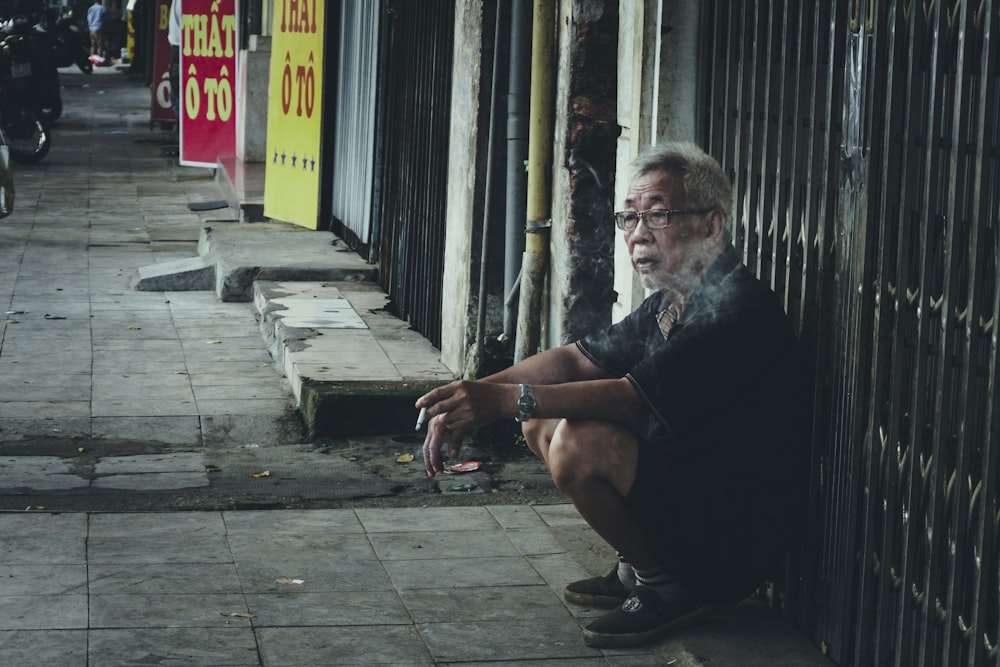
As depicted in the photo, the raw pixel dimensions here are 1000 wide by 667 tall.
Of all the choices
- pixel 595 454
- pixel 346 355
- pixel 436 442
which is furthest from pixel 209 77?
pixel 595 454

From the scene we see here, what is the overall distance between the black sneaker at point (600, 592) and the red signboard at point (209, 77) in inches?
412

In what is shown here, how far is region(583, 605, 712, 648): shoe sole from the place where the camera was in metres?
3.95

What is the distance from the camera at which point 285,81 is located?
1102 centimetres

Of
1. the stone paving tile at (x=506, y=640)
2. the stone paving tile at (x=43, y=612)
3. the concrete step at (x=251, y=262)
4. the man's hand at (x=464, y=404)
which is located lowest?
the stone paving tile at (x=506, y=640)

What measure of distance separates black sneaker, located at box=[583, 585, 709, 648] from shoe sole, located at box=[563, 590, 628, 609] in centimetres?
26

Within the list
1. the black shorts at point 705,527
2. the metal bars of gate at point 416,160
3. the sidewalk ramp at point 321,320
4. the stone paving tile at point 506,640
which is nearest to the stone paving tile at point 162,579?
the stone paving tile at point 506,640

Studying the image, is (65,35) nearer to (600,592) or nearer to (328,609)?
(328,609)

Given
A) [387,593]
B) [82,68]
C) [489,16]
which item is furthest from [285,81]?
[82,68]

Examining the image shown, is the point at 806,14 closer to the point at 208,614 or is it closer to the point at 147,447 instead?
the point at 208,614

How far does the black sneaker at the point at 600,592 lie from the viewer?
14.0ft

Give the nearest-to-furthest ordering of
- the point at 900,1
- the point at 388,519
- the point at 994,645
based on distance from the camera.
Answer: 1. the point at 994,645
2. the point at 900,1
3. the point at 388,519

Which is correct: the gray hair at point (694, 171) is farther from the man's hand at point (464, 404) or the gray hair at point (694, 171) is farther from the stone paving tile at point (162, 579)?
the stone paving tile at point (162, 579)

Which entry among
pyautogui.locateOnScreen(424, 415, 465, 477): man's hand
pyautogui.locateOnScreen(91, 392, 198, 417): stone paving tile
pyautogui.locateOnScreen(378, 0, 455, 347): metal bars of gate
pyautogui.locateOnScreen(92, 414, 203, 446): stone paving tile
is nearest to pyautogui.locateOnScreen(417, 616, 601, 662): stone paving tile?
pyautogui.locateOnScreen(424, 415, 465, 477): man's hand

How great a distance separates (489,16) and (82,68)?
91.8 ft
